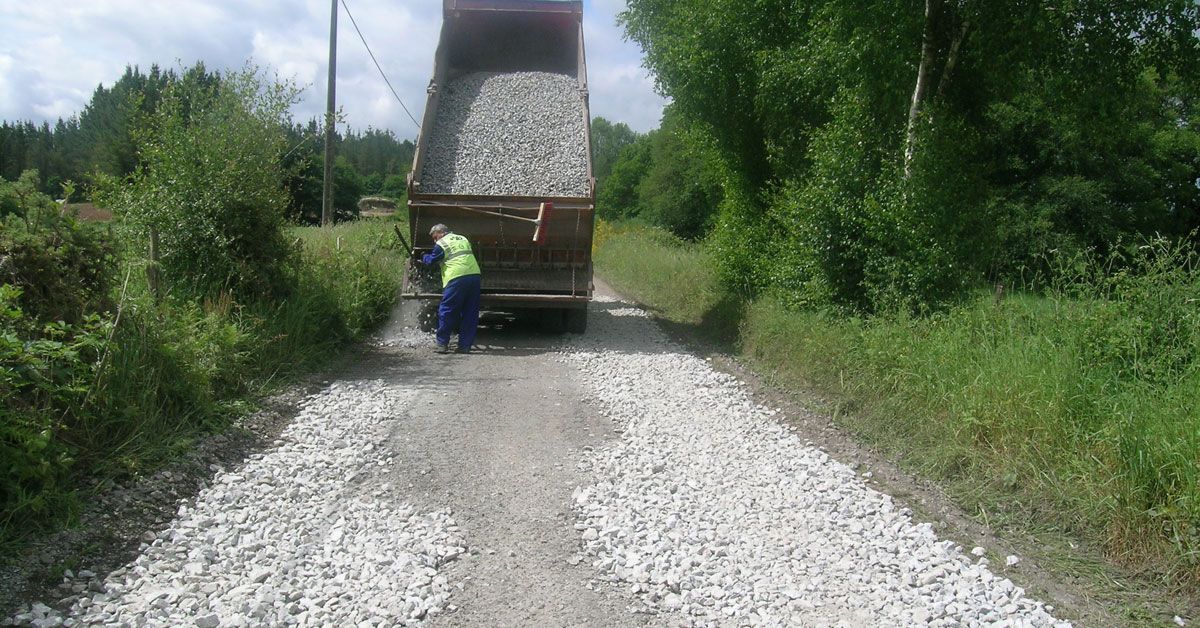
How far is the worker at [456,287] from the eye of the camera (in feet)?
31.2

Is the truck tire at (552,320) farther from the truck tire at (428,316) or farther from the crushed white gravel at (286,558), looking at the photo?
the crushed white gravel at (286,558)

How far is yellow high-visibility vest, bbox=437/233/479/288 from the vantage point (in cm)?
952

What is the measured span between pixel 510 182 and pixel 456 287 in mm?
1673

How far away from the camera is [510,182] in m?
10.4

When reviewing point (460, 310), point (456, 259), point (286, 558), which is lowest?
point (286, 558)

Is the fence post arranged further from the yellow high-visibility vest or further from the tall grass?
the tall grass

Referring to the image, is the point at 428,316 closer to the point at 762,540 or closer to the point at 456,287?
the point at 456,287

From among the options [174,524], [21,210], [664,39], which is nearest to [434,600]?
[174,524]

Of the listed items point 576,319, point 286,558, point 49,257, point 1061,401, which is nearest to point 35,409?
point 49,257

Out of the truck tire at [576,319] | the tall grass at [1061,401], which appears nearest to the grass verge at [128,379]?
the truck tire at [576,319]

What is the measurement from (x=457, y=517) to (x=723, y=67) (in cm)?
927

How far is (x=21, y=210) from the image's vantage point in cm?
519

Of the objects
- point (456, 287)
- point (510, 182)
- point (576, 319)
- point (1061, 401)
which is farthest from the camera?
point (576, 319)

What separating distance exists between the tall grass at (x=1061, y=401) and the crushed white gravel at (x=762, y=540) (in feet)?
2.12
